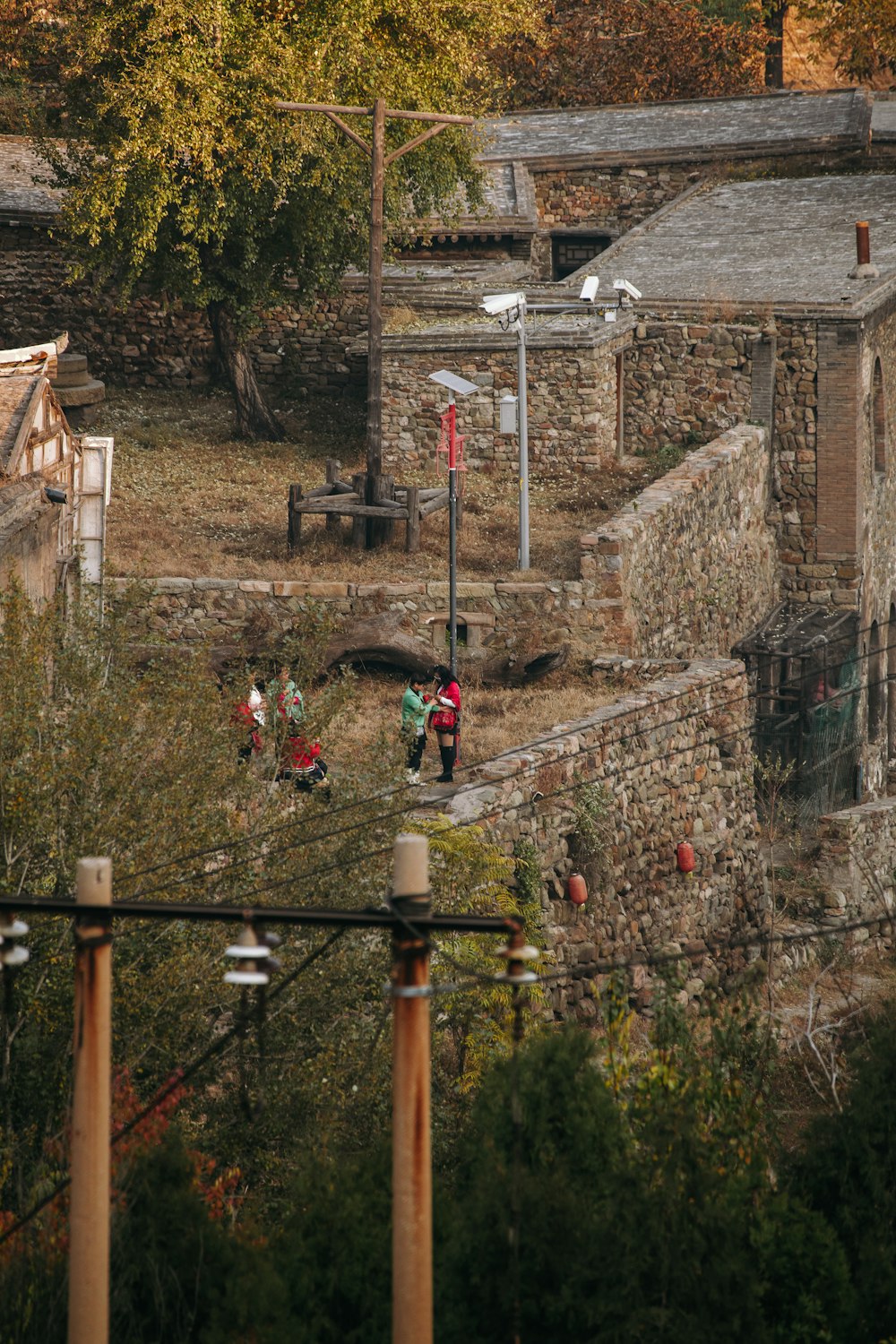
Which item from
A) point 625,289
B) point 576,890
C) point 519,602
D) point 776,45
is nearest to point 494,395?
point 625,289

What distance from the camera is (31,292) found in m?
32.5

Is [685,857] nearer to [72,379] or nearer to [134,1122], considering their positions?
[134,1122]

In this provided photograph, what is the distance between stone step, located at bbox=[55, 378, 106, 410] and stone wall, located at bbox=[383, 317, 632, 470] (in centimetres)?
Result: 420

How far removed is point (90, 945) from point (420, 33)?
2221cm

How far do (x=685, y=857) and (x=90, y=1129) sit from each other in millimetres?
11489

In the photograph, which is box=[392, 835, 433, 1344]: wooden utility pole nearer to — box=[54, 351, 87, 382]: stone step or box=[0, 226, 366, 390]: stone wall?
box=[54, 351, 87, 382]: stone step

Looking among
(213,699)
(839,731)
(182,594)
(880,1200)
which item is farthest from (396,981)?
(839,731)

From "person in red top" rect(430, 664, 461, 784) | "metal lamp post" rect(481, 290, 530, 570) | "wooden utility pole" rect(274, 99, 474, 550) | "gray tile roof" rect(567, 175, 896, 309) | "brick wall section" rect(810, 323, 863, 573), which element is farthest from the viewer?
"gray tile roof" rect(567, 175, 896, 309)

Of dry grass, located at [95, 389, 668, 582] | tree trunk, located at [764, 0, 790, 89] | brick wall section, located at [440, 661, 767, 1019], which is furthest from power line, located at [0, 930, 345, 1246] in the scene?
tree trunk, located at [764, 0, 790, 89]

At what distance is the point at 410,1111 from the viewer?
334 inches

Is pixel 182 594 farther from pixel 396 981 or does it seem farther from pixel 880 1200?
pixel 396 981

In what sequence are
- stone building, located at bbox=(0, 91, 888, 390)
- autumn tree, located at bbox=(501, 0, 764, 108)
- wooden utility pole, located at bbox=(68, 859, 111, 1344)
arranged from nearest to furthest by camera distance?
wooden utility pole, located at bbox=(68, 859, 111, 1344) < stone building, located at bbox=(0, 91, 888, 390) < autumn tree, located at bbox=(501, 0, 764, 108)

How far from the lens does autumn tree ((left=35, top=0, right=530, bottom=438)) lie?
2602 cm

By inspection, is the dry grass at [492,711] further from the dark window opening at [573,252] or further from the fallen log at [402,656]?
the dark window opening at [573,252]
